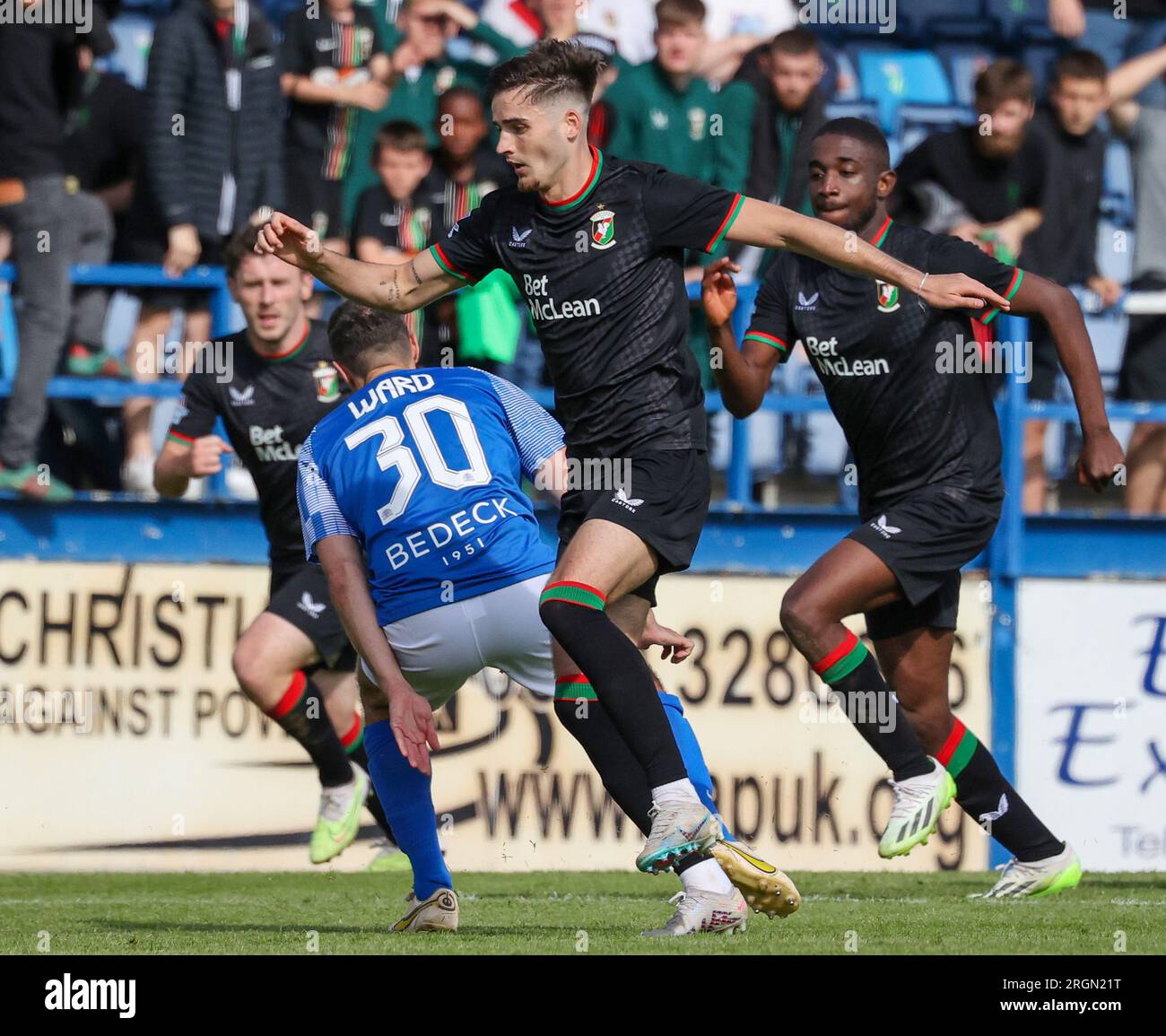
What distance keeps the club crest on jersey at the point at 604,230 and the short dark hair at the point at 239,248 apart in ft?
9.19

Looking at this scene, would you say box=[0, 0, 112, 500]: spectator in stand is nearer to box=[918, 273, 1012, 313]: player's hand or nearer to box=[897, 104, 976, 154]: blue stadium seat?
box=[897, 104, 976, 154]: blue stadium seat

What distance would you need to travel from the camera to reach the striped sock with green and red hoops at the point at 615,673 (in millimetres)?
5422

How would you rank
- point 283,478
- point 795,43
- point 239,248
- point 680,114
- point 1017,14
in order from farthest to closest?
point 1017,14 < point 680,114 < point 795,43 < point 283,478 < point 239,248

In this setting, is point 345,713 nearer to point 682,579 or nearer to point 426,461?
point 682,579

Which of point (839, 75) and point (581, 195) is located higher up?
point (839, 75)

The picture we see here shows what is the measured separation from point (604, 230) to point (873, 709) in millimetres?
2044

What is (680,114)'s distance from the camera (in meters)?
10.3

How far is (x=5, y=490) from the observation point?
973 cm

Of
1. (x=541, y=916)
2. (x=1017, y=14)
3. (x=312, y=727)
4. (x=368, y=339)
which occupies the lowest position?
(x=541, y=916)

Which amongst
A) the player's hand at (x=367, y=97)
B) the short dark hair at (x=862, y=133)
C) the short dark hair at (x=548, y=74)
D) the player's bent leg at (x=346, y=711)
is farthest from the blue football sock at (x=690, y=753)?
the player's hand at (x=367, y=97)

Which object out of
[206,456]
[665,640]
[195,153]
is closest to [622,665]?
[665,640]

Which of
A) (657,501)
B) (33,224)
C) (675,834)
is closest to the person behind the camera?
(675,834)

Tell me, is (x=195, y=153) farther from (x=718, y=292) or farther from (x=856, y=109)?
(x=718, y=292)

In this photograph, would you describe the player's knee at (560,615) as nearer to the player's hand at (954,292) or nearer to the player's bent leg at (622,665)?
the player's bent leg at (622,665)
